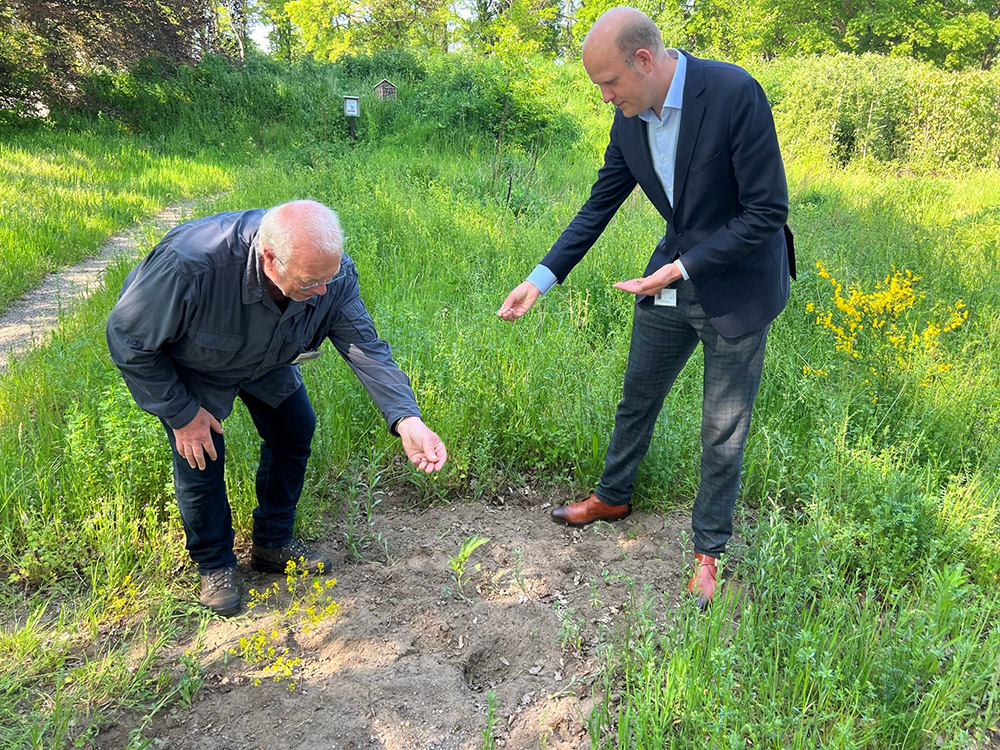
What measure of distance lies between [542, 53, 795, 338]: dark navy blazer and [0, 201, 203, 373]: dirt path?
4026 mm

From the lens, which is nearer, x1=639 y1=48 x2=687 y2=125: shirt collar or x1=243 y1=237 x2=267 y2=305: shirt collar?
x1=243 y1=237 x2=267 y2=305: shirt collar

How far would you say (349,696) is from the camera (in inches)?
94.3

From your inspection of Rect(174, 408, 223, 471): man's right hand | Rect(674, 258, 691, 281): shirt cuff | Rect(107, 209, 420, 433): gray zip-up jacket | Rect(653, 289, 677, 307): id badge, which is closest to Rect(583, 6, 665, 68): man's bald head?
Rect(674, 258, 691, 281): shirt cuff

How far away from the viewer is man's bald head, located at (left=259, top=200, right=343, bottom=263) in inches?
80.4

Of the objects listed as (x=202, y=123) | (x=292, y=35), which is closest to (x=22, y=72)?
(x=202, y=123)

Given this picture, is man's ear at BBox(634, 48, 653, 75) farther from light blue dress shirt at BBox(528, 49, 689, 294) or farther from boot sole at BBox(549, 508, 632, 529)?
boot sole at BBox(549, 508, 632, 529)

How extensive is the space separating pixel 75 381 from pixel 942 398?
4.83 metres

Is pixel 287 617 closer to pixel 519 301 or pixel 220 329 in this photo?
pixel 220 329

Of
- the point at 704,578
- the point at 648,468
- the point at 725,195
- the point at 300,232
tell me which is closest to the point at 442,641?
the point at 704,578

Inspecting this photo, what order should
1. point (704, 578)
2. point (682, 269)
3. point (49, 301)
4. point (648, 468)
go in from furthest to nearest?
point (49, 301)
point (648, 468)
point (704, 578)
point (682, 269)

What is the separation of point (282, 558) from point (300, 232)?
Result: 1.58m

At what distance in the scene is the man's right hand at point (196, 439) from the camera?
94.4 inches

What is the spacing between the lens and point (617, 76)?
7.69 feet

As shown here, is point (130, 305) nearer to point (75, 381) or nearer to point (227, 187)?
point (75, 381)
